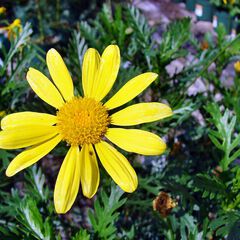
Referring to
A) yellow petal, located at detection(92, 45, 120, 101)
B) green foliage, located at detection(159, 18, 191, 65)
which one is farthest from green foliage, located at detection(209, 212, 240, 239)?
green foliage, located at detection(159, 18, 191, 65)

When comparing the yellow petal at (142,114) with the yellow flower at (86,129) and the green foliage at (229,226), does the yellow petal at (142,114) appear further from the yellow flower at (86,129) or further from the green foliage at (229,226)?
the green foliage at (229,226)

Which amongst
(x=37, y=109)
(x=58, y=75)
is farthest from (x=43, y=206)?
(x=58, y=75)

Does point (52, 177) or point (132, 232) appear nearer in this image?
point (132, 232)

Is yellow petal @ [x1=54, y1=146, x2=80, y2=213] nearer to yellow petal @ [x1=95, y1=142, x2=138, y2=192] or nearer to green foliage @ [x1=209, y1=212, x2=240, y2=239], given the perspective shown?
yellow petal @ [x1=95, y1=142, x2=138, y2=192]

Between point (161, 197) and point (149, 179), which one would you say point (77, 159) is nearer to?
point (161, 197)

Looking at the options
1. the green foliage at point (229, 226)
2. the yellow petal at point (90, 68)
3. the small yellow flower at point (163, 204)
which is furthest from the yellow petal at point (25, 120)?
the green foliage at point (229, 226)

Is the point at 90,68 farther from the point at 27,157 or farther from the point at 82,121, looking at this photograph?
the point at 27,157
